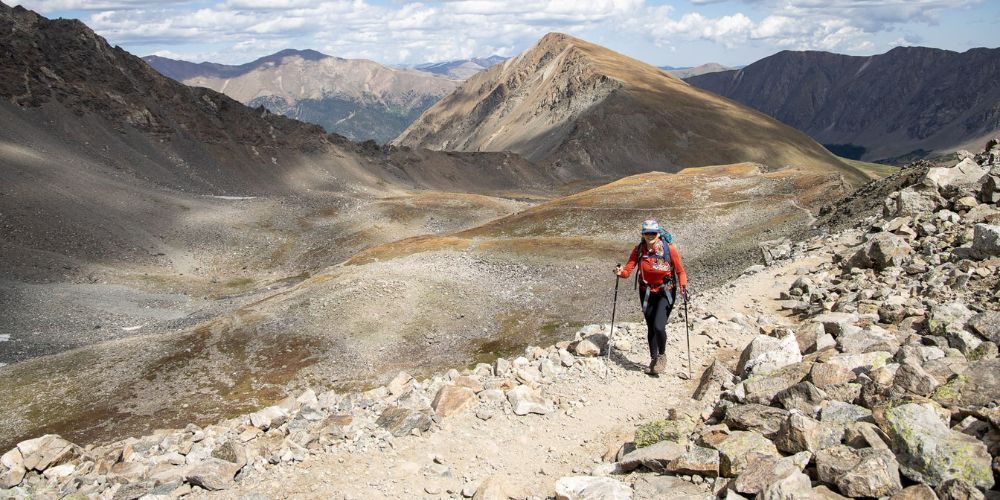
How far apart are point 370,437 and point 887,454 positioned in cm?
1013

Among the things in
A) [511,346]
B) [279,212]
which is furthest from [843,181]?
[279,212]

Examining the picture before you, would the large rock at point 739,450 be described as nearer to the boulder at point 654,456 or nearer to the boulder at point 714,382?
the boulder at point 654,456

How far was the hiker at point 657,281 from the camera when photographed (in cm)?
1711

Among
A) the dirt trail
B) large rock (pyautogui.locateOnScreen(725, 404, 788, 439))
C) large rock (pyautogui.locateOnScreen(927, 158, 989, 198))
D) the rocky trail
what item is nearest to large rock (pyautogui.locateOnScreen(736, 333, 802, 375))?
the rocky trail

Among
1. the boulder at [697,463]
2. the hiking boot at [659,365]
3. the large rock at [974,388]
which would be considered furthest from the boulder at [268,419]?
the large rock at [974,388]

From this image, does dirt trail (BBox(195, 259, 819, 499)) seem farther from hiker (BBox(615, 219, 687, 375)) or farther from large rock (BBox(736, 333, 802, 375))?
large rock (BBox(736, 333, 802, 375))

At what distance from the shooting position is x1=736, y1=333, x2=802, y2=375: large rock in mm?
14758

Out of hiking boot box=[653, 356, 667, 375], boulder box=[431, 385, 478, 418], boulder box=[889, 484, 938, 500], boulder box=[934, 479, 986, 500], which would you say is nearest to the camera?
boulder box=[934, 479, 986, 500]

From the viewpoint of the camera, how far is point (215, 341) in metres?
43.5

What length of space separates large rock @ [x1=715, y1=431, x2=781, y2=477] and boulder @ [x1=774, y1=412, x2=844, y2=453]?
25cm

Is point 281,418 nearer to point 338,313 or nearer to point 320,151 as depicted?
point 338,313

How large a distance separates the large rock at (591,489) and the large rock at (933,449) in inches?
163

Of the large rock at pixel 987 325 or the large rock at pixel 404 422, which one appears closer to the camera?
the large rock at pixel 987 325

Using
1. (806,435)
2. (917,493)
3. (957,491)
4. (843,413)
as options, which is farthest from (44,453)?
(957,491)
